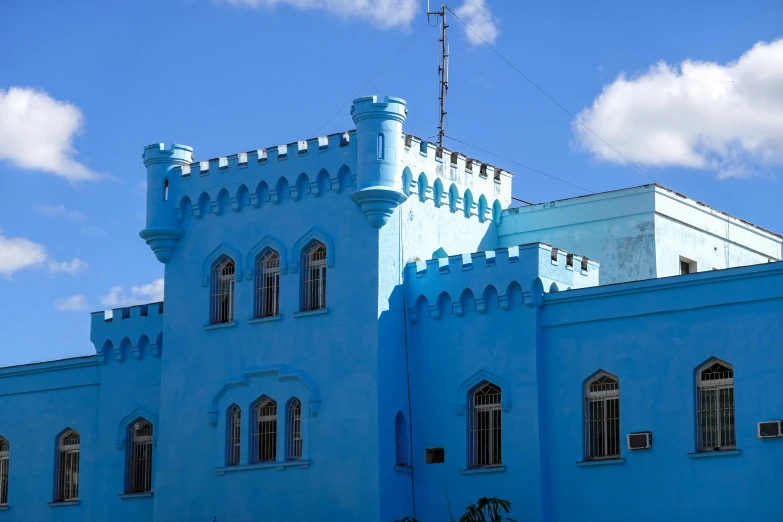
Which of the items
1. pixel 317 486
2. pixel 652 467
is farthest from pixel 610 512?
pixel 317 486

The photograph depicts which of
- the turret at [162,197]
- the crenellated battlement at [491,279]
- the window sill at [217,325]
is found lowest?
the window sill at [217,325]

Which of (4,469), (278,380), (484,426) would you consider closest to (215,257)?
(278,380)

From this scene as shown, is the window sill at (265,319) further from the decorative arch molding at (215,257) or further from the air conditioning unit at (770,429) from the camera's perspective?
the air conditioning unit at (770,429)

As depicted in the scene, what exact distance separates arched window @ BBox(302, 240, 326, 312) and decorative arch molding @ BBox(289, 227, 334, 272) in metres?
0.14

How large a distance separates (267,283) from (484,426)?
599cm

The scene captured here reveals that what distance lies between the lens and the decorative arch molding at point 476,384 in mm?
28906

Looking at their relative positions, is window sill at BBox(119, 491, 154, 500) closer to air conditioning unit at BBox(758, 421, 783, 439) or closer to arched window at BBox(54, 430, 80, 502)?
arched window at BBox(54, 430, 80, 502)

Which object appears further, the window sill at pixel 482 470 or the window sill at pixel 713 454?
the window sill at pixel 482 470

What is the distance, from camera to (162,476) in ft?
108

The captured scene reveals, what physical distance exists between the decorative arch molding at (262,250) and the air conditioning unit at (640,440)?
8594 millimetres

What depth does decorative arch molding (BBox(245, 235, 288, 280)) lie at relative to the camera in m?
31.6

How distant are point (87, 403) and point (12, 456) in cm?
279

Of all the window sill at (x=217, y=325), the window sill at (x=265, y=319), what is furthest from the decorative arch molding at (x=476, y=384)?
the window sill at (x=217, y=325)

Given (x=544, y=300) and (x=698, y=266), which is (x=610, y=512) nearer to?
(x=544, y=300)
